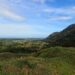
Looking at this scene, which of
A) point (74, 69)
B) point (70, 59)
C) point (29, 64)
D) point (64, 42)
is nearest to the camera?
point (29, 64)

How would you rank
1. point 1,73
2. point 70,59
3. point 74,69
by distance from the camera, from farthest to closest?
point 70,59 → point 74,69 → point 1,73

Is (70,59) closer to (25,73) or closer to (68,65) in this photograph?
(68,65)

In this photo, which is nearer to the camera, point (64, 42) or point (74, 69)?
point (74, 69)

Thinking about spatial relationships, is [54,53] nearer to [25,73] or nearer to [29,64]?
[29,64]

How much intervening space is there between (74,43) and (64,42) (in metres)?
6.03

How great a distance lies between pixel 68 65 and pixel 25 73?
12.5m

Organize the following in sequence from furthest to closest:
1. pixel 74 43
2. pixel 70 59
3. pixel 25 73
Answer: pixel 74 43 → pixel 70 59 → pixel 25 73

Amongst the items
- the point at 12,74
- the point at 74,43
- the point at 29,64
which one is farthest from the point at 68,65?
the point at 74,43

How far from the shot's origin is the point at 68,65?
27.7 metres

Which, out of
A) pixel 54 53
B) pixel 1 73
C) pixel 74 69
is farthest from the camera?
pixel 54 53

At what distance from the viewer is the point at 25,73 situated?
52.6 ft

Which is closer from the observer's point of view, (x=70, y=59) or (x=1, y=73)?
(x=1, y=73)

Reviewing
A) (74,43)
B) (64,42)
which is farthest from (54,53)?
(64,42)

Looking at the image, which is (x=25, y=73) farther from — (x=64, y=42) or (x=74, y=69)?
(x=64, y=42)
